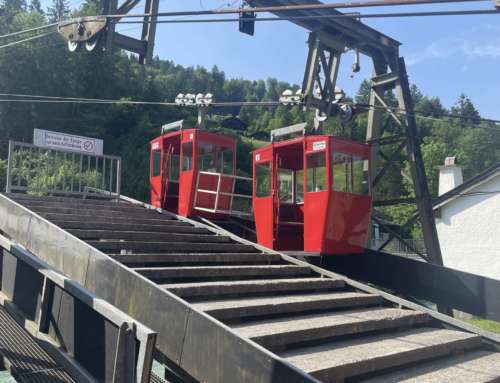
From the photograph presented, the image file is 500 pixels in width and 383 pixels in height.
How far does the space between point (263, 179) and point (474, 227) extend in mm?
14316

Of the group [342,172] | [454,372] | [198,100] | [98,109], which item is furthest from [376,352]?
[98,109]

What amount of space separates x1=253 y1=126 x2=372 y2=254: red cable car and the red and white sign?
4005 millimetres

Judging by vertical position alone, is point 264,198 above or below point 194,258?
above

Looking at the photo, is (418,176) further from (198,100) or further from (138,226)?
(198,100)

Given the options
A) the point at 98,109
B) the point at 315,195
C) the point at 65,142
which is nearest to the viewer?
the point at 315,195

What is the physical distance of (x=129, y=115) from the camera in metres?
52.5

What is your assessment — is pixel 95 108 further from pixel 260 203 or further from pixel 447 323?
pixel 447 323

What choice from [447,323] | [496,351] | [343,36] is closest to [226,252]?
[447,323]

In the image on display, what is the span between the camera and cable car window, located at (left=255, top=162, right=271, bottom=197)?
9.60 meters

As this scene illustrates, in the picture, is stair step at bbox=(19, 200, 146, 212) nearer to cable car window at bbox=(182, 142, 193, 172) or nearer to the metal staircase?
the metal staircase

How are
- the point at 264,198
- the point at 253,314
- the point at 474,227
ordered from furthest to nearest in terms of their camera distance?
1. the point at 474,227
2. the point at 264,198
3. the point at 253,314

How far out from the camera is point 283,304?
5438 millimetres

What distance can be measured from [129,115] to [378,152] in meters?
44.7

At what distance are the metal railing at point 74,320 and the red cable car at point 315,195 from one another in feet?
15.5
